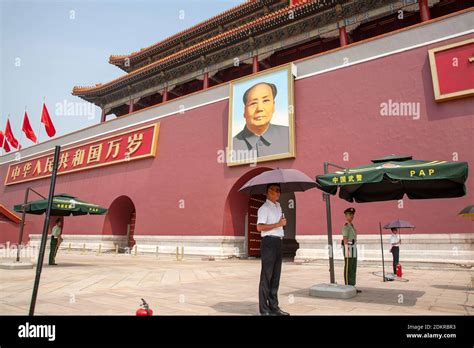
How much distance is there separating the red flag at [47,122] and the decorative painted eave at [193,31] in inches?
231

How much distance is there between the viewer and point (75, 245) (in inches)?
798

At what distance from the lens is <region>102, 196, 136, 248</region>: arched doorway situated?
763 inches

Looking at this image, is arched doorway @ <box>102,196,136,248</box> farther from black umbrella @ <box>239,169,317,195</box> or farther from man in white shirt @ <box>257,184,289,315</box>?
man in white shirt @ <box>257,184,289,315</box>

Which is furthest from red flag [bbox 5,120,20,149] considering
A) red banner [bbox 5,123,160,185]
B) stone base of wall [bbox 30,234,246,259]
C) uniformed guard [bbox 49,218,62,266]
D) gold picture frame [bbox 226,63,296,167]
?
gold picture frame [bbox 226,63,296,167]

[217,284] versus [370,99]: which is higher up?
[370,99]

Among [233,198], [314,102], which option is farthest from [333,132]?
[233,198]

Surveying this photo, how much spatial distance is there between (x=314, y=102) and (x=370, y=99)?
2080 mm

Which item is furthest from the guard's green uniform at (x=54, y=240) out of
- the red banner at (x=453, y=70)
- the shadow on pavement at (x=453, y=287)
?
the red banner at (x=453, y=70)

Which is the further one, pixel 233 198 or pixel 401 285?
pixel 233 198

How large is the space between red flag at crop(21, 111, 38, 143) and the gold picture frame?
57.0ft

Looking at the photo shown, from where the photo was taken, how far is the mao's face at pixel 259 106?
1388 centimetres

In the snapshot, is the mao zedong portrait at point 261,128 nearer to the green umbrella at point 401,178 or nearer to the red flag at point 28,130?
the green umbrella at point 401,178

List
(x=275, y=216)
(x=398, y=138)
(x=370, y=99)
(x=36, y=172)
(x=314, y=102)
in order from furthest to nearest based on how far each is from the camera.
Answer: (x=36, y=172), (x=314, y=102), (x=370, y=99), (x=398, y=138), (x=275, y=216)
